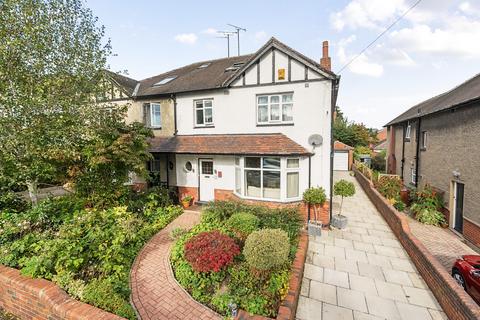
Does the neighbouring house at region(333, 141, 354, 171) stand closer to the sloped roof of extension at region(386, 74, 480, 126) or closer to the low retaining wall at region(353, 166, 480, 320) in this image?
the sloped roof of extension at region(386, 74, 480, 126)

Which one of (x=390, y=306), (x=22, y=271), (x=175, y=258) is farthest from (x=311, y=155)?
(x=22, y=271)

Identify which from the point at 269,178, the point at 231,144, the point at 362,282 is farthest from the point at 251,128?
the point at 362,282

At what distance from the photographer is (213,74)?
496 inches

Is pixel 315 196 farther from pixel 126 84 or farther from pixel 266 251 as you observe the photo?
pixel 126 84

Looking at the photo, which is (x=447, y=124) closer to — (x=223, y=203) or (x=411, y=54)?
(x=411, y=54)

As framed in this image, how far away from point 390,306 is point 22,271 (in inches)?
317

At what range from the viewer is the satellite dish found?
30.2ft

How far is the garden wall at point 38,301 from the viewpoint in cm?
380

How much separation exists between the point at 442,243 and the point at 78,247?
12.9 metres

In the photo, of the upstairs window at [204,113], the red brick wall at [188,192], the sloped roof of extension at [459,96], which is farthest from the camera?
the red brick wall at [188,192]

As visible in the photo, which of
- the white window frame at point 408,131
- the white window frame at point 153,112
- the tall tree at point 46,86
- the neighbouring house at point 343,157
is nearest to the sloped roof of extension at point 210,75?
the white window frame at point 153,112

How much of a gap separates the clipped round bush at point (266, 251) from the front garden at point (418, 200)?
10304 mm

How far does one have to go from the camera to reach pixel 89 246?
5.63 metres

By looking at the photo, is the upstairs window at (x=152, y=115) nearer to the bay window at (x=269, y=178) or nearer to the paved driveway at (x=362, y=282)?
the bay window at (x=269, y=178)
